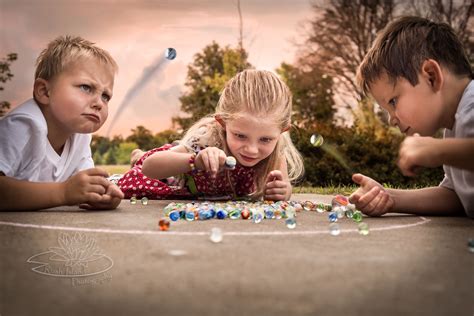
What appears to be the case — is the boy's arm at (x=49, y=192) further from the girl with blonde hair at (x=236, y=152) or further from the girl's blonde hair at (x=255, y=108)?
the girl's blonde hair at (x=255, y=108)

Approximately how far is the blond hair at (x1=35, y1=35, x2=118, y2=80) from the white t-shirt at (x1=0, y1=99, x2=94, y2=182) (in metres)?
0.12

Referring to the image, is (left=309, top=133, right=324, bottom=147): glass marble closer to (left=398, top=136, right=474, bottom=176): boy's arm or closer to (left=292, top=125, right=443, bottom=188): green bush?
(left=398, top=136, right=474, bottom=176): boy's arm

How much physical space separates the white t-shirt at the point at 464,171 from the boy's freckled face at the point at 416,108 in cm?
7

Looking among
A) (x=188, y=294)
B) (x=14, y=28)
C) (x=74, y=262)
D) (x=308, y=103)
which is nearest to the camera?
(x=188, y=294)

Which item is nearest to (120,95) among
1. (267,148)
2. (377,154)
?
(267,148)

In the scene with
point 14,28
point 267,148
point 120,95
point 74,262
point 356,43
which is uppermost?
point 356,43

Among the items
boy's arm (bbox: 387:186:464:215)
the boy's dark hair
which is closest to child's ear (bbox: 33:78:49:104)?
the boy's dark hair

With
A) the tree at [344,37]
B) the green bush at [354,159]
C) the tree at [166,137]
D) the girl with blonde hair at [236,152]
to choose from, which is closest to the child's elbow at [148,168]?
the girl with blonde hair at [236,152]

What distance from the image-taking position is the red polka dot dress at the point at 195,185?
2484mm

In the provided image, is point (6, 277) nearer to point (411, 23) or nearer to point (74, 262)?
point (74, 262)

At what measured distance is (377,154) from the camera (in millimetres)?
3842

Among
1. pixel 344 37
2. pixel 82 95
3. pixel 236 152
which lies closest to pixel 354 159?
pixel 344 37

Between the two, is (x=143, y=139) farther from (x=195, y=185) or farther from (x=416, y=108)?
(x=416, y=108)

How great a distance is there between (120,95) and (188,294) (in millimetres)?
1140
